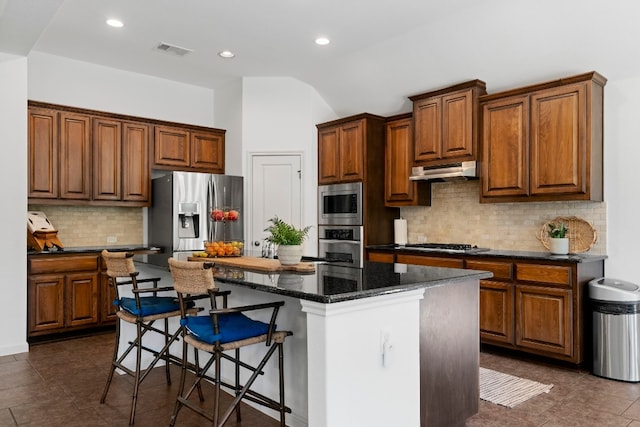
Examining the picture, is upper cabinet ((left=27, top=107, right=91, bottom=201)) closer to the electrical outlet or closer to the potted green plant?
the potted green plant

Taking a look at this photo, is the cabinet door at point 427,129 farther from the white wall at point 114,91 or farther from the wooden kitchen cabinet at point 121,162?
the wooden kitchen cabinet at point 121,162

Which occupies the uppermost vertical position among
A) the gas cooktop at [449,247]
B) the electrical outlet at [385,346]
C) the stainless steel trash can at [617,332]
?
the gas cooktop at [449,247]

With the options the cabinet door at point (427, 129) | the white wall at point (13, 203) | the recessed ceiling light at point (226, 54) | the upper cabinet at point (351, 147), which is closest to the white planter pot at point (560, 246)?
the cabinet door at point (427, 129)

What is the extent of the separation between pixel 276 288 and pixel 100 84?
4.72 meters

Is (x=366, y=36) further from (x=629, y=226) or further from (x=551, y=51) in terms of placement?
(x=629, y=226)

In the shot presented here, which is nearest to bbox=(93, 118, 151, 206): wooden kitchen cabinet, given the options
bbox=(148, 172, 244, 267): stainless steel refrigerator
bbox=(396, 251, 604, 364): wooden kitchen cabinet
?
bbox=(148, 172, 244, 267): stainless steel refrigerator

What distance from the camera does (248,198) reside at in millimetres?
6156

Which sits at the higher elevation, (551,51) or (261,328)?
(551,51)

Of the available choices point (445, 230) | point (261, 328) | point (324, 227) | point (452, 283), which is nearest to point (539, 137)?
point (445, 230)

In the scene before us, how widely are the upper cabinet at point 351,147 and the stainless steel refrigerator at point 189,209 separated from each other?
1208 mm

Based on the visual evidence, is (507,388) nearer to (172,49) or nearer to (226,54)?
(226,54)

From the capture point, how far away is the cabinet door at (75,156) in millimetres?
5137

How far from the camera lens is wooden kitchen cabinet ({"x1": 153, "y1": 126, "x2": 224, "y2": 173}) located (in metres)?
5.88

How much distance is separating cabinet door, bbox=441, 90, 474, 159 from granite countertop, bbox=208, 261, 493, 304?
223 cm
